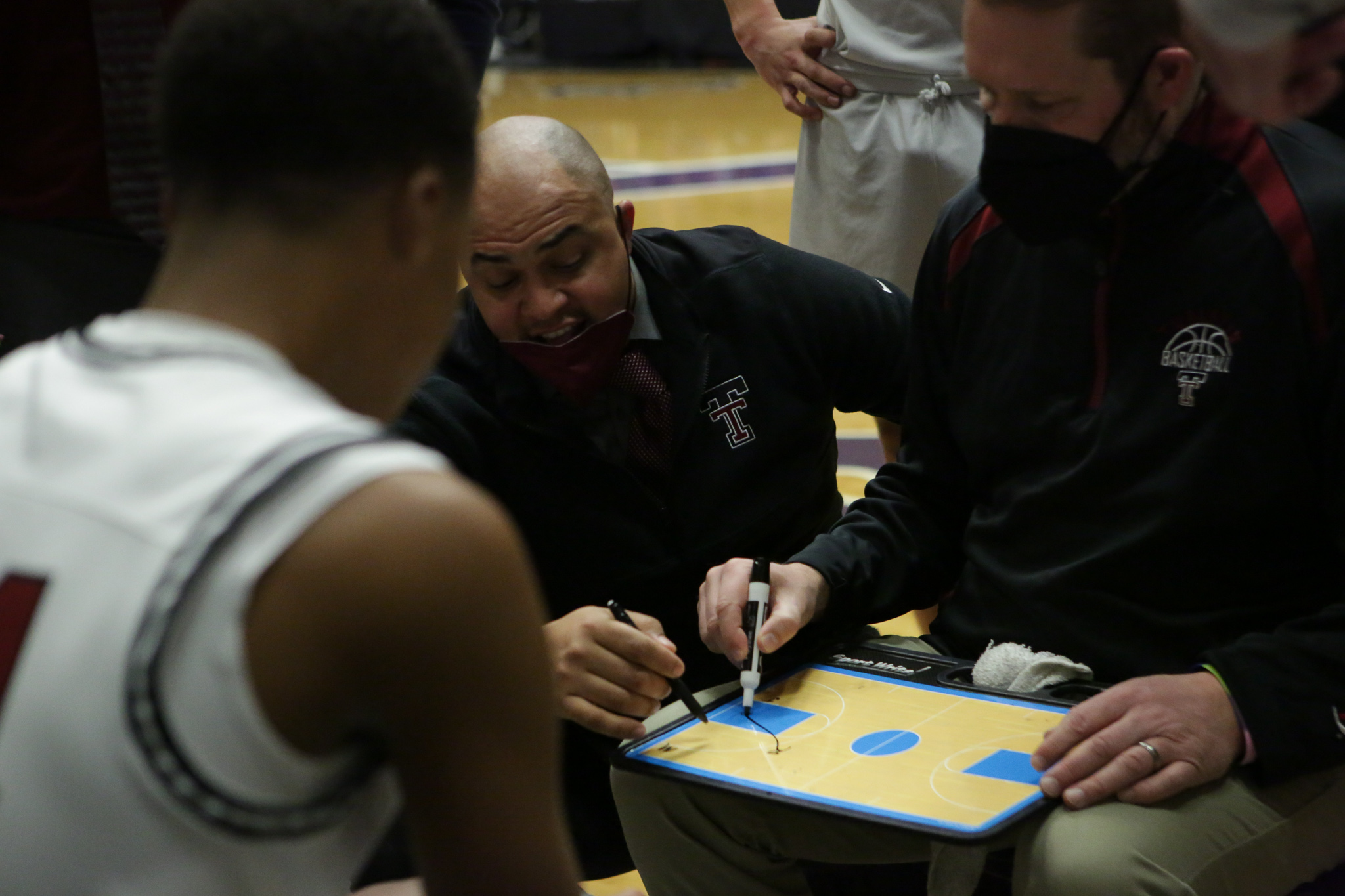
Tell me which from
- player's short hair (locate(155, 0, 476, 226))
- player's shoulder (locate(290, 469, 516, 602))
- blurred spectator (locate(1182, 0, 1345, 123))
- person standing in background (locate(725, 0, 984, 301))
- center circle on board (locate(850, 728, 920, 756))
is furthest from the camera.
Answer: person standing in background (locate(725, 0, 984, 301))

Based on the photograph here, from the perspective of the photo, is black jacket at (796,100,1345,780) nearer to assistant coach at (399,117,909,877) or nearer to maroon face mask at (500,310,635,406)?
assistant coach at (399,117,909,877)

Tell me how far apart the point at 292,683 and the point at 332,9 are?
45 centimetres

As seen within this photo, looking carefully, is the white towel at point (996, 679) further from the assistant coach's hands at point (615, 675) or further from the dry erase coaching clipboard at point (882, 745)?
the assistant coach's hands at point (615, 675)

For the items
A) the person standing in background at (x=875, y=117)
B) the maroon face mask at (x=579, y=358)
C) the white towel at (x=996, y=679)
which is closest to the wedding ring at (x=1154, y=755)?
the white towel at (x=996, y=679)

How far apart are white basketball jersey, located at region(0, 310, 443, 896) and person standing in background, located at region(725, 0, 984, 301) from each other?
206 cm

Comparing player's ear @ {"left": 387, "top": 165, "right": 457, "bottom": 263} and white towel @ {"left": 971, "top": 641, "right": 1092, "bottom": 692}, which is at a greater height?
player's ear @ {"left": 387, "top": 165, "right": 457, "bottom": 263}

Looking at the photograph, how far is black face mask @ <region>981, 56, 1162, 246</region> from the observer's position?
5.57 feet

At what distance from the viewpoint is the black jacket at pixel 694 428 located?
2.18 metres

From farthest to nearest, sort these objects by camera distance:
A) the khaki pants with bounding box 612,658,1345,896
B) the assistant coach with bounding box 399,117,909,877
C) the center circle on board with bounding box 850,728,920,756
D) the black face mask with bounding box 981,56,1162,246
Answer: the assistant coach with bounding box 399,117,909,877, the black face mask with bounding box 981,56,1162,246, the center circle on board with bounding box 850,728,920,756, the khaki pants with bounding box 612,658,1345,896

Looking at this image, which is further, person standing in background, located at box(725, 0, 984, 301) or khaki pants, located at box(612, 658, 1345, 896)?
person standing in background, located at box(725, 0, 984, 301)

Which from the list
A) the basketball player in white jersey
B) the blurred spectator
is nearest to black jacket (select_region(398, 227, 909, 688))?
the blurred spectator

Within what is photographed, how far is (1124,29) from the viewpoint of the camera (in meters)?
1.67

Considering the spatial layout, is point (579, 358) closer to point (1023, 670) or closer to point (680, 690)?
point (680, 690)

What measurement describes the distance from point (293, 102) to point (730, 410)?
4.37ft
